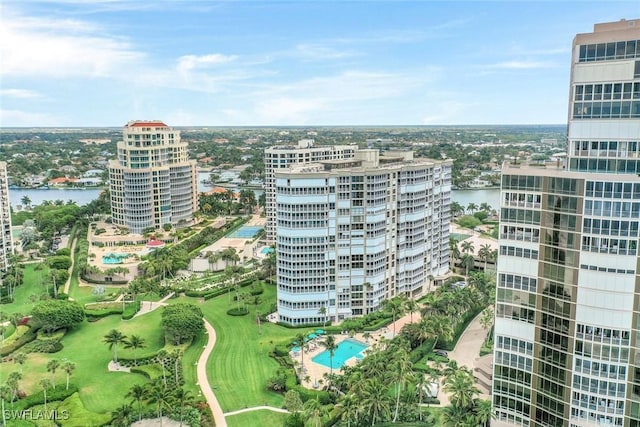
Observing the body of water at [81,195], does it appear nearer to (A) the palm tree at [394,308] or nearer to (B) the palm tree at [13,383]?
(A) the palm tree at [394,308]

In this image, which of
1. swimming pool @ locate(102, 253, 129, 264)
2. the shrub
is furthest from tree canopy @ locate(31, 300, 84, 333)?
swimming pool @ locate(102, 253, 129, 264)

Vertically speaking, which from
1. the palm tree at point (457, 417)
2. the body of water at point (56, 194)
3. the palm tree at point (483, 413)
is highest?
the body of water at point (56, 194)

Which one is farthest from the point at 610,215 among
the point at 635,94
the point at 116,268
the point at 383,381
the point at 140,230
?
the point at 140,230

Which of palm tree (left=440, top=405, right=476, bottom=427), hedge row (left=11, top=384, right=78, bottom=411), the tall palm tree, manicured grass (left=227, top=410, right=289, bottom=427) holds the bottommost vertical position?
manicured grass (left=227, top=410, right=289, bottom=427)

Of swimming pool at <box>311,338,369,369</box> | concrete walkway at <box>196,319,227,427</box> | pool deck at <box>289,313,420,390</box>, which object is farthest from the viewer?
swimming pool at <box>311,338,369,369</box>

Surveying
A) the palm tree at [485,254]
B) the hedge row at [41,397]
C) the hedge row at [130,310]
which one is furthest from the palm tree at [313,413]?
the palm tree at [485,254]

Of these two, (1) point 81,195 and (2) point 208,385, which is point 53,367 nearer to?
(2) point 208,385

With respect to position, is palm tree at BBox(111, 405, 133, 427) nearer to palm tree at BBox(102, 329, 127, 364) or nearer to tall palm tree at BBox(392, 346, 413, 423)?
palm tree at BBox(102, 329, 127, 364)
